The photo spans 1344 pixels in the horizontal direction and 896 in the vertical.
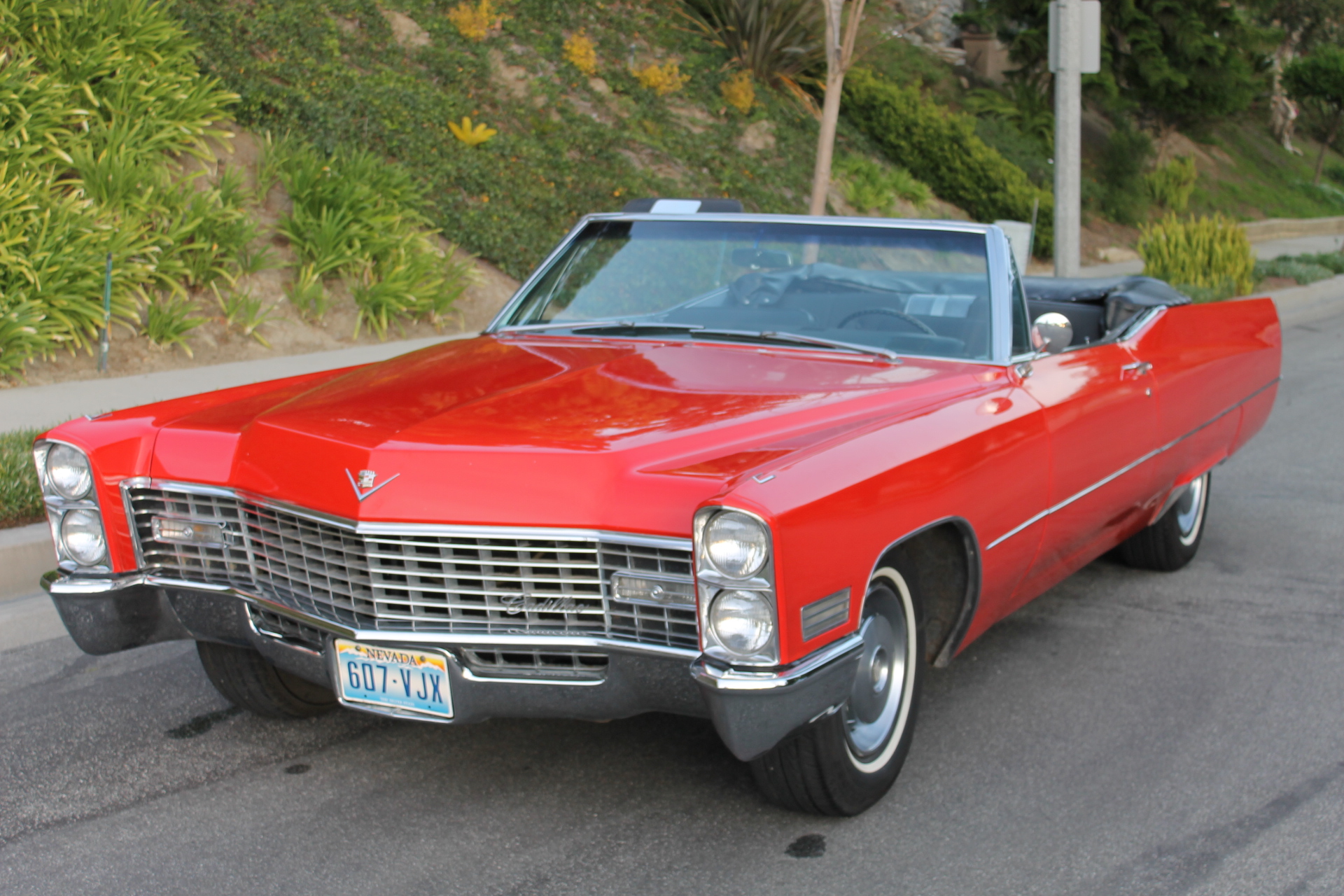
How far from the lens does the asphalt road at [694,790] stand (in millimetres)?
3082

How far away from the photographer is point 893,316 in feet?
13.8

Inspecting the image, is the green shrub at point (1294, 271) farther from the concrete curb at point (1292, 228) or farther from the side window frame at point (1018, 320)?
the side window frame at point (1018, 320)

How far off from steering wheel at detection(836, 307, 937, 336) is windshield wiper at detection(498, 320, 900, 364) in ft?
0.41

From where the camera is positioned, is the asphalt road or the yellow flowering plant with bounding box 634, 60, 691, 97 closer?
the asphalt road

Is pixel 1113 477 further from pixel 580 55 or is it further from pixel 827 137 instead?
pixel 580 55

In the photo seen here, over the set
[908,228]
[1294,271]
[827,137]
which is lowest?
[1294,271]

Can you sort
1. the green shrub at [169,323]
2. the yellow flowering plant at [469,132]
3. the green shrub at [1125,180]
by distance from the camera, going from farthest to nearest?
the green shrub at [1125,180] < the yellow flowering plant at [469,132] < the green shrub at [169,323]

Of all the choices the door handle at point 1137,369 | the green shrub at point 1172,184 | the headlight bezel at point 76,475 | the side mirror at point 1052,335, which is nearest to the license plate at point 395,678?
the headlight bezel at point 76,475

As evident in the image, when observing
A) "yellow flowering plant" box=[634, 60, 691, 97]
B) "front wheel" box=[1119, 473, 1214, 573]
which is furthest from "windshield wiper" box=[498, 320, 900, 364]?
"yellow flowering plant" box=[634, 60, 691, 97]

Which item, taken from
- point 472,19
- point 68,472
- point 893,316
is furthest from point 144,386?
point 472,19

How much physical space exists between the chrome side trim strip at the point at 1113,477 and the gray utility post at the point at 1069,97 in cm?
729

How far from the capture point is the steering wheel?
4186mm

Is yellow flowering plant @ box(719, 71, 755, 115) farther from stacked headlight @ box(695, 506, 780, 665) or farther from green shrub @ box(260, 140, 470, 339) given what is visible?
stacked headlight @ box(695, 506, 780, 665)

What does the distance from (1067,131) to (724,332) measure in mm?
9686
